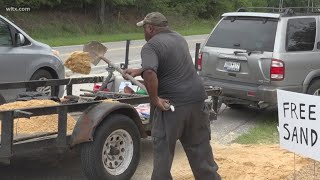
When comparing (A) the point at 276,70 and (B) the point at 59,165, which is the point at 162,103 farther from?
(A) the point at 276,70

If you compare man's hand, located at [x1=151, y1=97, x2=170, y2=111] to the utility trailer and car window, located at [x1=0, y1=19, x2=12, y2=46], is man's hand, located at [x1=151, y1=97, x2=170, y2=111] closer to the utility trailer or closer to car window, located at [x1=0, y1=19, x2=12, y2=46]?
the utility trailer

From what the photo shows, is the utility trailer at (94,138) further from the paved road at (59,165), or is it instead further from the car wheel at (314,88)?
the car wheel at (314,88)

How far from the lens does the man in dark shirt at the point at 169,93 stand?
199 inches

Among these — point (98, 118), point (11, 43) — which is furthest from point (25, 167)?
point (11, 43)

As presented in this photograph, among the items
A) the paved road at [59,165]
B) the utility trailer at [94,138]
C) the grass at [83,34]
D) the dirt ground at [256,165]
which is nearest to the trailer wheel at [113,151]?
the utility trailer at [94,138]

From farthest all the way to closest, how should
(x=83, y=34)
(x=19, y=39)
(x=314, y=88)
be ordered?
(x=83, y=34), (x=19, y=39), (x=314, y=88)

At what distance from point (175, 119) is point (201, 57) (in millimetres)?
4502

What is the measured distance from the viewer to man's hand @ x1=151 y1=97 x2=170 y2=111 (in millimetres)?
5012

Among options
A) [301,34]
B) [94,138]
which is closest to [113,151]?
[94,138]

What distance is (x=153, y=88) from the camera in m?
4.94

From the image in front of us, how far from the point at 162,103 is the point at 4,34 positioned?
17.2 ft

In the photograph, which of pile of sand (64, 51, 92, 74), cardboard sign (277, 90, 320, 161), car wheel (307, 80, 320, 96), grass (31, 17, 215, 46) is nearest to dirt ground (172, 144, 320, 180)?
cardboard sign (277, 90, 320, 161)

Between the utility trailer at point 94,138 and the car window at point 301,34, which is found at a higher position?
the car window at point 301,34

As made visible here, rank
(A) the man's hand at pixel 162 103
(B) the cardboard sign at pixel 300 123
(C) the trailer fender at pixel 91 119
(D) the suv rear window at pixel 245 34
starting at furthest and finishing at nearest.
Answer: (D) the suv rear window at pixel 245 34
(C) the trailer fender at pixel 91 119
(B) the cardboard sign at pixel 300 123
(A) the man's hand at pixel 162 103
